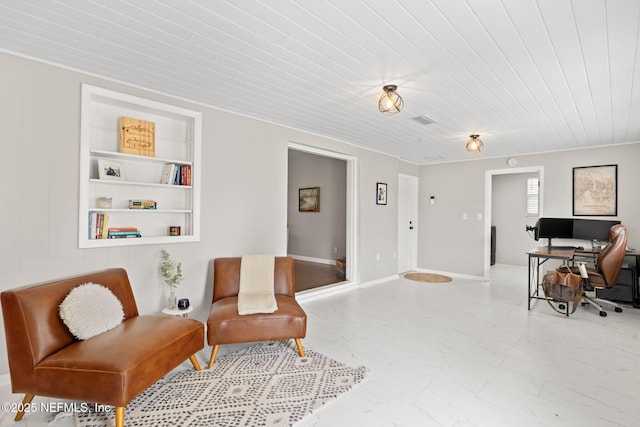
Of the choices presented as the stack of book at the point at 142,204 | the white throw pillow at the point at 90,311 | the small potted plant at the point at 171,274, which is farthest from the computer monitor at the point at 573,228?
the white throw pillow at the point at 90,311

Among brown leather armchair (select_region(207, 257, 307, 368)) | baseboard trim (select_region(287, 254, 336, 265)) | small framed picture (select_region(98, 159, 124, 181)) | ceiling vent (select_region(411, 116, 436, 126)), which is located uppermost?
ceiling vent (select_region(411, 116, 436, 126))

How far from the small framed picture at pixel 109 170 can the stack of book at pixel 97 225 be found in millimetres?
320

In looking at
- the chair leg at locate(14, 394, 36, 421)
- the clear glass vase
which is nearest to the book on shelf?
the clear glass vase

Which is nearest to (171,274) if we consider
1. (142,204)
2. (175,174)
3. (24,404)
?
(142,204)

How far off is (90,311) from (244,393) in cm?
114

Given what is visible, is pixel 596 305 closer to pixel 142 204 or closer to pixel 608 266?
pixel 608 266

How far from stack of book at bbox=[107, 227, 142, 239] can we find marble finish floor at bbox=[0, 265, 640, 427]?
1.22 metres

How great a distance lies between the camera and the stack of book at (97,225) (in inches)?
103

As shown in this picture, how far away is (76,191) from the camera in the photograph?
8.25ft

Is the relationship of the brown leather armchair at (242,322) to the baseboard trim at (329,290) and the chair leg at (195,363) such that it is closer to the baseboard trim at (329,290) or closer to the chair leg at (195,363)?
the chair leg at (195,363)

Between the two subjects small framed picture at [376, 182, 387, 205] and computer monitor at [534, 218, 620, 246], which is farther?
small framed picture at [376, 182, 387, 205]

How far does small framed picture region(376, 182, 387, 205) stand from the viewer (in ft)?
18.0

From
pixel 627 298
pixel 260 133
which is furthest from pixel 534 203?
pixel 260 133

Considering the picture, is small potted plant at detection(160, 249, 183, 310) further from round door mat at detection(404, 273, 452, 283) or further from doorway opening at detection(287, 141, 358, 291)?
round door mat at detection(404, 273, 452, 283)
